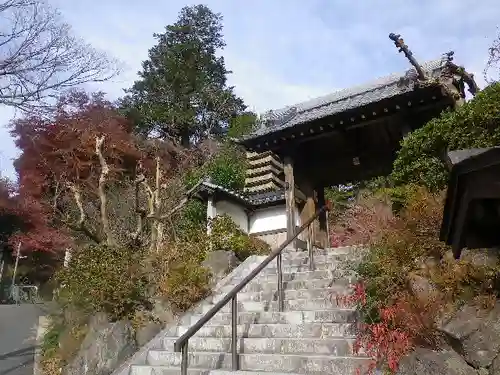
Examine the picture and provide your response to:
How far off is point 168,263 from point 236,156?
1425 centimetres

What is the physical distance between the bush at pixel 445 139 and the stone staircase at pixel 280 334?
5.68ft

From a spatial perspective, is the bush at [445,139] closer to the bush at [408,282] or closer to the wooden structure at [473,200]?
the bush at [408,282]

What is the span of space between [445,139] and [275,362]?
13.9 feet

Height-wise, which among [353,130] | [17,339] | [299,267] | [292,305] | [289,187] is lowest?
[17,339]

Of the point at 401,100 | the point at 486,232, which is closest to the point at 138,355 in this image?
the point at 486,232

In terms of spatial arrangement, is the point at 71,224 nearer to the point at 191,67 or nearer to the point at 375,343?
the point at 375,343

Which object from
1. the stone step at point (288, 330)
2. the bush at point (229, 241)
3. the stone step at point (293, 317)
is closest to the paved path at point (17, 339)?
the bush at point (229, 241)

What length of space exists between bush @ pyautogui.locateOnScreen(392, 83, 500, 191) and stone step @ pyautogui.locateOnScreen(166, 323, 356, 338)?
Result: 2.69 m

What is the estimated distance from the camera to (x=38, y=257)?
1997cm

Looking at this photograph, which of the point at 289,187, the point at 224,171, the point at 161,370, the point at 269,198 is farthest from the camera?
the point at 224,171

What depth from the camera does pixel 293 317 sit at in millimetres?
5746

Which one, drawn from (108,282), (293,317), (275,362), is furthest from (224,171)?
(275,362)

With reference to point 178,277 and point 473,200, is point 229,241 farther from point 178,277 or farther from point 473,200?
point 473,200

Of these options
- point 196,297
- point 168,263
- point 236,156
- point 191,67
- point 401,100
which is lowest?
point 196,297
